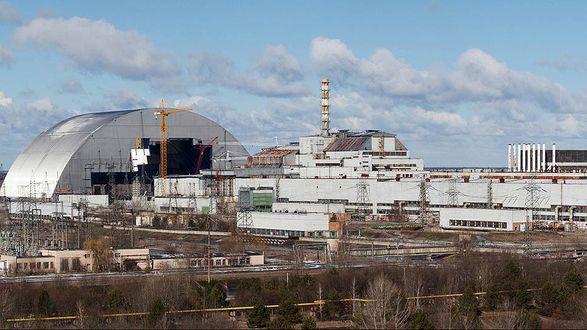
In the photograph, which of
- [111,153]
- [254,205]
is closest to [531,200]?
[254,205]

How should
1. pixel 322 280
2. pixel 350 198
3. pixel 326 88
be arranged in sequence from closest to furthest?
1. pixel 322 280
2. pixel 350 198
3. pixel 326 88

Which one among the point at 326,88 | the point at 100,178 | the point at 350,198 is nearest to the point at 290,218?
the point at 350,198

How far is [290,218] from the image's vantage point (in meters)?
37.6

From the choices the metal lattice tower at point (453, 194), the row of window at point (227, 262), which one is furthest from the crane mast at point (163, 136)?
the row of window at point (227, 262)

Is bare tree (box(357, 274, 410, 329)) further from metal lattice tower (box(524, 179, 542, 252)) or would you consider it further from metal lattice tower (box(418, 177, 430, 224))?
metal lattice tower (box(418, 177, 430, 224))

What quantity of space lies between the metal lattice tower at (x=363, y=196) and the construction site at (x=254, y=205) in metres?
0.05

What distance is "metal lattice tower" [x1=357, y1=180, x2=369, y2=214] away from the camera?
43.3 m

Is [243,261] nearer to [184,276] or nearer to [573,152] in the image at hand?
[184,276]

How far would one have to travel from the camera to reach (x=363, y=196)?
4347 centimetres

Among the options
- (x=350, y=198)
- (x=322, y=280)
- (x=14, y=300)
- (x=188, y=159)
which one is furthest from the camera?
(x=188, y=159)

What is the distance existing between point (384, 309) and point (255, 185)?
97.9 ft

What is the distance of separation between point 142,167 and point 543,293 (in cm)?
3427

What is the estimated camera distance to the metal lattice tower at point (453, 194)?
40.3 metres

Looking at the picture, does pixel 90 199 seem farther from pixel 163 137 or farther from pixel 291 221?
pixel 291 221
